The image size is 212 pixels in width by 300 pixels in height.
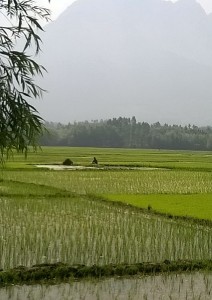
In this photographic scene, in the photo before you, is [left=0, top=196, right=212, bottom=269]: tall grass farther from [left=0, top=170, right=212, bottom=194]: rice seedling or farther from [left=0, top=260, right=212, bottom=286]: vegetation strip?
[left=0, top=170, right=212, bottom=194]: rice seedling

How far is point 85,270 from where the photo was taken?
6406mm

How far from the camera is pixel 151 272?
262 inches

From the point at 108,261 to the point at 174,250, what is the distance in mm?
1380

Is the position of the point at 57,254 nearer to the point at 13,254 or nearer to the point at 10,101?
the point at 13,254

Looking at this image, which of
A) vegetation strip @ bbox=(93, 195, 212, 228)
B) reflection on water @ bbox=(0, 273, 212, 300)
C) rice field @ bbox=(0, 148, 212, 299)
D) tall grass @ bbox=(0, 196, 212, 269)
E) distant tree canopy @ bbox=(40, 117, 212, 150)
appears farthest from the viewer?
distant tree canopy @ bbox=(40, 117, 212, 150)

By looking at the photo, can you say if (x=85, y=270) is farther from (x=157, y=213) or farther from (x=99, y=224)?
(x=157, y=213)

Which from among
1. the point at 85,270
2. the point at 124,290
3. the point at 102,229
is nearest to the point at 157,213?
the point at 102,229

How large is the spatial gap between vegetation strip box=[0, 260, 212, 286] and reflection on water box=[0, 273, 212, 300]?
0.17 metres

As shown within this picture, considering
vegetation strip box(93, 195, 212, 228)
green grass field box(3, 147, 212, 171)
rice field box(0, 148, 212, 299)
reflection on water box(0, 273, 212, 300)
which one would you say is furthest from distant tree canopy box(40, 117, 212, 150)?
reflection on water box(0, 273, 212, 300)

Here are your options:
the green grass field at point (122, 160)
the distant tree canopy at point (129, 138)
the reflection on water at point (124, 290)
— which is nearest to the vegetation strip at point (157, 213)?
the reflection on water at point (124, 290)

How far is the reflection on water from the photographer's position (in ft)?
18.3

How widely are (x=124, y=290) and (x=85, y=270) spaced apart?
27.7 inches

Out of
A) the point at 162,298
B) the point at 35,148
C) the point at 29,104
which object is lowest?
the point at 162,298

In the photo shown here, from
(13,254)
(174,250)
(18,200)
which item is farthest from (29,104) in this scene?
(18,200)
